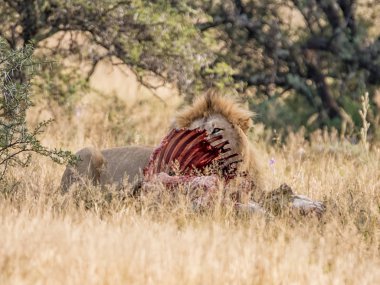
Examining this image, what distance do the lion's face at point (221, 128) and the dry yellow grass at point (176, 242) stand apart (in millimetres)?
746

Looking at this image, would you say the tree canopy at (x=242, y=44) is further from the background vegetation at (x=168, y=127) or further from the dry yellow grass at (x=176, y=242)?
the dry yellow grass at (x=176, y=242)

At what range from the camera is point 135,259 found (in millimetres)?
4363

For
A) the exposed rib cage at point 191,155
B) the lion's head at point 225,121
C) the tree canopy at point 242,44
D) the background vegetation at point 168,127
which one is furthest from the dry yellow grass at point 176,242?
the tree canopy at point 242,44

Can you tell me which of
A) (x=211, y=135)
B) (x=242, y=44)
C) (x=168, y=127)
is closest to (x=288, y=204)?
(x=211, y=135)

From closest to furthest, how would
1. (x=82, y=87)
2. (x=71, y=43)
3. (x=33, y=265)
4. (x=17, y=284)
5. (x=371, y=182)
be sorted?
(x=17, y=284)
(x=33, y=265)
(x=371, y=182)
(x=71, y=43)
(x=82, y=87)

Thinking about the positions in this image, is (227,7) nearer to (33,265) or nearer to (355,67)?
(355,67)

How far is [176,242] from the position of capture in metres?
4.81

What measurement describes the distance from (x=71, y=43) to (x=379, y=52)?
4.45m

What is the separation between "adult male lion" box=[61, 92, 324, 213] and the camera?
625cm

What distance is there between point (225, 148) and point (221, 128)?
16cm

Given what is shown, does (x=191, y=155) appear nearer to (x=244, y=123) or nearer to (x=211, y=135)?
(x=211, y=135)

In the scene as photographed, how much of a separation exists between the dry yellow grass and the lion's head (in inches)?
25.9

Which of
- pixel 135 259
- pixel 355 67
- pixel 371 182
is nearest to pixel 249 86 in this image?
pixel 355 67

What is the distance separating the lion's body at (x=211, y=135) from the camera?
6.46m
